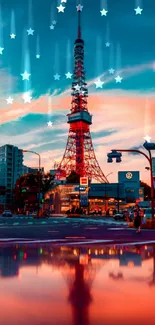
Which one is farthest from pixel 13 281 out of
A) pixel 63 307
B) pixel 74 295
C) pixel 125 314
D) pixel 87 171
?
pixel 87 171

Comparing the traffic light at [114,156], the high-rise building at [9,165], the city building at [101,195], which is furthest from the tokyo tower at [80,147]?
the traffic light at [114,156]

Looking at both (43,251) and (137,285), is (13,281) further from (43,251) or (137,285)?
(43,251)

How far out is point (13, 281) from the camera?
786 cm

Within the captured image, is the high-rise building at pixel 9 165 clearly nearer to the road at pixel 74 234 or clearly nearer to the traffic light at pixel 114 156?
the road at pixel 74 234

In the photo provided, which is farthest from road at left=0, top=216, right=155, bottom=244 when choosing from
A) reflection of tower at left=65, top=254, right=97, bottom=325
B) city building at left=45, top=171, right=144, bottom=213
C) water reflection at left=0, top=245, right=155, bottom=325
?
city building at left=45, top=171, right=144, bottom=213

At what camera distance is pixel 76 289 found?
709 centimetres

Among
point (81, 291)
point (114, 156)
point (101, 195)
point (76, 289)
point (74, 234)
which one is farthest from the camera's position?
point (101, 195)

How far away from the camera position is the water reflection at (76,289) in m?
5.28

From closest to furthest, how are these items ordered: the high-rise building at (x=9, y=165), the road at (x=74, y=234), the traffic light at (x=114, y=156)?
1. the road at (x=74, y=234)
2. the traffic light at (x=114, y=156)
3. the high-rise building at (x=9, y=165)

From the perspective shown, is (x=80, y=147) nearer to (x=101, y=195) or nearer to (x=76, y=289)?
(x=101, y=195)

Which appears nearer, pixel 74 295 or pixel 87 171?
pixel 74 295

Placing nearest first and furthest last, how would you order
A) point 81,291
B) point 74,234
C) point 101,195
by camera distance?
1. point 81,291
2. point 74,234
3. point 101,195

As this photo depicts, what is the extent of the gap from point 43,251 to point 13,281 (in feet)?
18.5

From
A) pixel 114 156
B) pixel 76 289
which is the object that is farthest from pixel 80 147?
pixel 76 289
